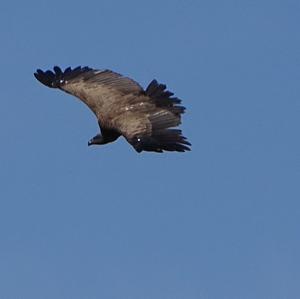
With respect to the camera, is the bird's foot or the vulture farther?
the bird's foot

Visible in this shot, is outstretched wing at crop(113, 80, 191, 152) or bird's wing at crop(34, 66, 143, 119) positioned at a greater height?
bird's wing at crop(34, 66, 143, 119)

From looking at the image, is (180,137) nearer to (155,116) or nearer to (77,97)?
(155,116)

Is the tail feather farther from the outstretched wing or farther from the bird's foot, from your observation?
the bird's foot

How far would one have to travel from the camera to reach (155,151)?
34.3 meters

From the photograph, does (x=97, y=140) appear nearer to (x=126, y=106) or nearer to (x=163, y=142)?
(x=126, y=106)

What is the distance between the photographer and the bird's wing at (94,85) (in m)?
37.8

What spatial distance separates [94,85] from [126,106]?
2.06 metres

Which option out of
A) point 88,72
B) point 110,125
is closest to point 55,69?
point 88,72

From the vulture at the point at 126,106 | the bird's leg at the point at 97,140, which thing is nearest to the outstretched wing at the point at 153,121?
the vulture at the point at 126,106

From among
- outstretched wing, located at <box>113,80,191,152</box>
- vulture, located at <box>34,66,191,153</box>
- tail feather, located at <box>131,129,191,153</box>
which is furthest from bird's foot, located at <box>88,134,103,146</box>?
tail feather, located at <box>131,129,191,153</box>

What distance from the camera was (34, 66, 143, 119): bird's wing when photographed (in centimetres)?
3784

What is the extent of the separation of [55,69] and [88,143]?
2.41 metres

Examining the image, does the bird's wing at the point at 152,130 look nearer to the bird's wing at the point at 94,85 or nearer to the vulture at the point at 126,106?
the vulture at the point at 126,106

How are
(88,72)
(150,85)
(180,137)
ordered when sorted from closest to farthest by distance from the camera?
(180,137)
(150,85)
(88,72)
